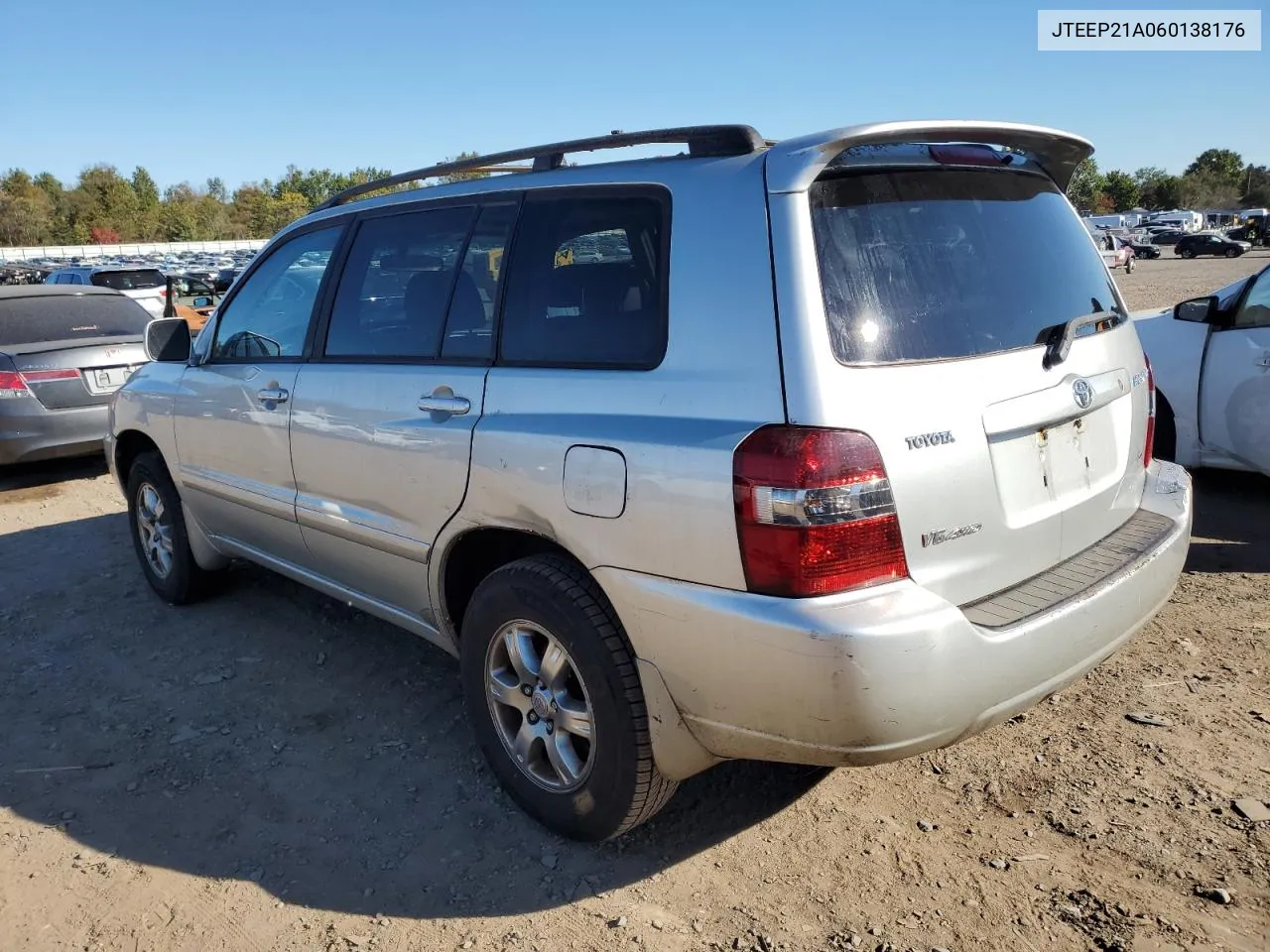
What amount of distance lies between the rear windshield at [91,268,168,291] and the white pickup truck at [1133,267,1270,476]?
634 inches

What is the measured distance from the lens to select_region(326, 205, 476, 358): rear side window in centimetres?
323

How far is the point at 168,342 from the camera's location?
463 centimetres

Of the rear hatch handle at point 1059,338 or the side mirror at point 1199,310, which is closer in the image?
the rear hatch handle at point 1059,338

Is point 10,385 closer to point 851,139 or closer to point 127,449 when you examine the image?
point 127,449

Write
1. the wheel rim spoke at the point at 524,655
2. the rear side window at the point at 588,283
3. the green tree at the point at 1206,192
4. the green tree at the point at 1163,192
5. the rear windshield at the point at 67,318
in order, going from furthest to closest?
1. the green tree at the point at 1163,192
2. the green tree at the point at 1206,192
3. the rear windshield at the point at 67,318
4. the wheel rim spoke at the point at 524,655
5. the rear side window at the point at 588,283

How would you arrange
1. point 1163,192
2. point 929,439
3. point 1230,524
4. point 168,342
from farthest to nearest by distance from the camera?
point 1163,192 → point 1230,524 → point 168,342 → point 929,439

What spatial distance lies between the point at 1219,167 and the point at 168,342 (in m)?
129

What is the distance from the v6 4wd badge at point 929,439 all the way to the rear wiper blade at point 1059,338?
50 cm

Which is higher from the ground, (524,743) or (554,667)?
(554,667)

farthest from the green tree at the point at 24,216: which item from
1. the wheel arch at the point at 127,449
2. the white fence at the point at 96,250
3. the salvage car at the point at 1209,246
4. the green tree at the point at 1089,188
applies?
the wheel arch at the point at 127,449

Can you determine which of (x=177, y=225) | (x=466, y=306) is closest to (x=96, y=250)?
(x=177, y=225)

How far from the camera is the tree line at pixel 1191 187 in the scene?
97000 mm

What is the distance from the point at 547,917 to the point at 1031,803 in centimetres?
147

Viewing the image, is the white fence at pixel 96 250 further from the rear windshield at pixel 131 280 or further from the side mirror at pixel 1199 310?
the side mirror at pixel 1199 310
